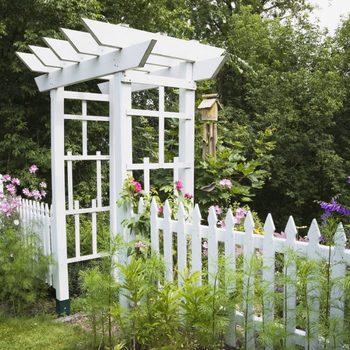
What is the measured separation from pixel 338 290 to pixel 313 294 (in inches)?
5.9

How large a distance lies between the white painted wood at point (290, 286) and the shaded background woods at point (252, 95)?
4.84 m

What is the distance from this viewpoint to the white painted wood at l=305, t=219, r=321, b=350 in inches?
95.0

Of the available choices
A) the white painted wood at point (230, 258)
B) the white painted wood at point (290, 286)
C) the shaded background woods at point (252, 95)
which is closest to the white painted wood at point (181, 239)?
the white painted wood at point (230, 258)

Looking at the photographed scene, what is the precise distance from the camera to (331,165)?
34.2 ft

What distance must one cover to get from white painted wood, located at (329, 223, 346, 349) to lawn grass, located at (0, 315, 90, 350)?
1710mm

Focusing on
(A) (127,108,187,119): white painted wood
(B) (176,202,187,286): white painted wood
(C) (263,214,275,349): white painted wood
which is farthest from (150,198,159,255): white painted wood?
(C) (263,214,275,349): white painted wood

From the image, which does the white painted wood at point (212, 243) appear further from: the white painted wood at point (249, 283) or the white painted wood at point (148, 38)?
the white painted wood at point (148, 38)

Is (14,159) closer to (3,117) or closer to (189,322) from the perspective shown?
(3,117)

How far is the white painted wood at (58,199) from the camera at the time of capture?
4.11 m

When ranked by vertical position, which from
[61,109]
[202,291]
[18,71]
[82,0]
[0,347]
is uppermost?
[82,0]

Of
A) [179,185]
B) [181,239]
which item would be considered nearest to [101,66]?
[179,185]

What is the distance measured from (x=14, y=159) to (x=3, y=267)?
409 centimetres

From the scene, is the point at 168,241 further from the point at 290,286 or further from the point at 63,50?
the point at 63,50

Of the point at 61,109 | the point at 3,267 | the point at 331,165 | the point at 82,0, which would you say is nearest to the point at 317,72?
the point at 331,165
